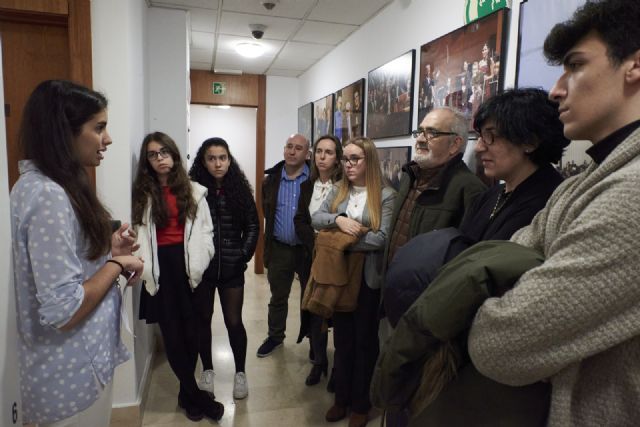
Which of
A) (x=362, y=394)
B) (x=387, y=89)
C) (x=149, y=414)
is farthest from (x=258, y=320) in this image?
(x=387, y=89)

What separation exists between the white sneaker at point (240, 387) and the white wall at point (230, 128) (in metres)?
4.88

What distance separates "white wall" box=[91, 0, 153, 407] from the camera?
201 centimetres

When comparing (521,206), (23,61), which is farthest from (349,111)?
→ (521,206)

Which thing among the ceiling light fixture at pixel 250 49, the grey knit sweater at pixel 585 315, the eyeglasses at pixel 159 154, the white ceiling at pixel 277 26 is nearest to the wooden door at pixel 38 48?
the eyeglasses at pixel 159 154

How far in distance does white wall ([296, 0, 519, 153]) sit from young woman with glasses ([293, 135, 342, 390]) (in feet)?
1.65

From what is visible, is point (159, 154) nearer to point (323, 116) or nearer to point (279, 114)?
point (323, 116)

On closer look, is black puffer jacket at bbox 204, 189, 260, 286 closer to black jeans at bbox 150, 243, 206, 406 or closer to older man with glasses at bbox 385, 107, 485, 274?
black jeans at bbox 150, 243, 206, 406

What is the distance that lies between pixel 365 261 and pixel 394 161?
98 centimetres

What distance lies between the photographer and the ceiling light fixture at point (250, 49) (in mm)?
4021

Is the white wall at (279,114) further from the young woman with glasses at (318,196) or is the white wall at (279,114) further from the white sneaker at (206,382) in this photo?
the white sneaker at (206,382)

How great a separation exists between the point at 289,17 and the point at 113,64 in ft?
5.51

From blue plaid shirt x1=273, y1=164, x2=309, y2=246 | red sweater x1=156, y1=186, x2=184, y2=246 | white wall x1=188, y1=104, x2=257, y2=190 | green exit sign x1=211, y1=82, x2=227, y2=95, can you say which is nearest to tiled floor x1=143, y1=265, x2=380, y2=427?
blue plaid shirt x1=273, y1=164, x2=309, y2=246

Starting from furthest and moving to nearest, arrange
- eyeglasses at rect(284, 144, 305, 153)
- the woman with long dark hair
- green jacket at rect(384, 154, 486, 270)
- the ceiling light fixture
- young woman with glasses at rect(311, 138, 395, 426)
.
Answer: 1. the ceiling light fixture
2. eyeglasses at rect(284, 144, 305, 153)
3. young woman with glasses at rect(311, 138, 395, 426)
4. green jacket at rect(384, 154, 486, 270)
5. the woman with long dark hair

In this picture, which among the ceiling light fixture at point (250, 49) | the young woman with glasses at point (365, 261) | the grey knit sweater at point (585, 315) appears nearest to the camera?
the grey knit sweater at point (585, 315)
